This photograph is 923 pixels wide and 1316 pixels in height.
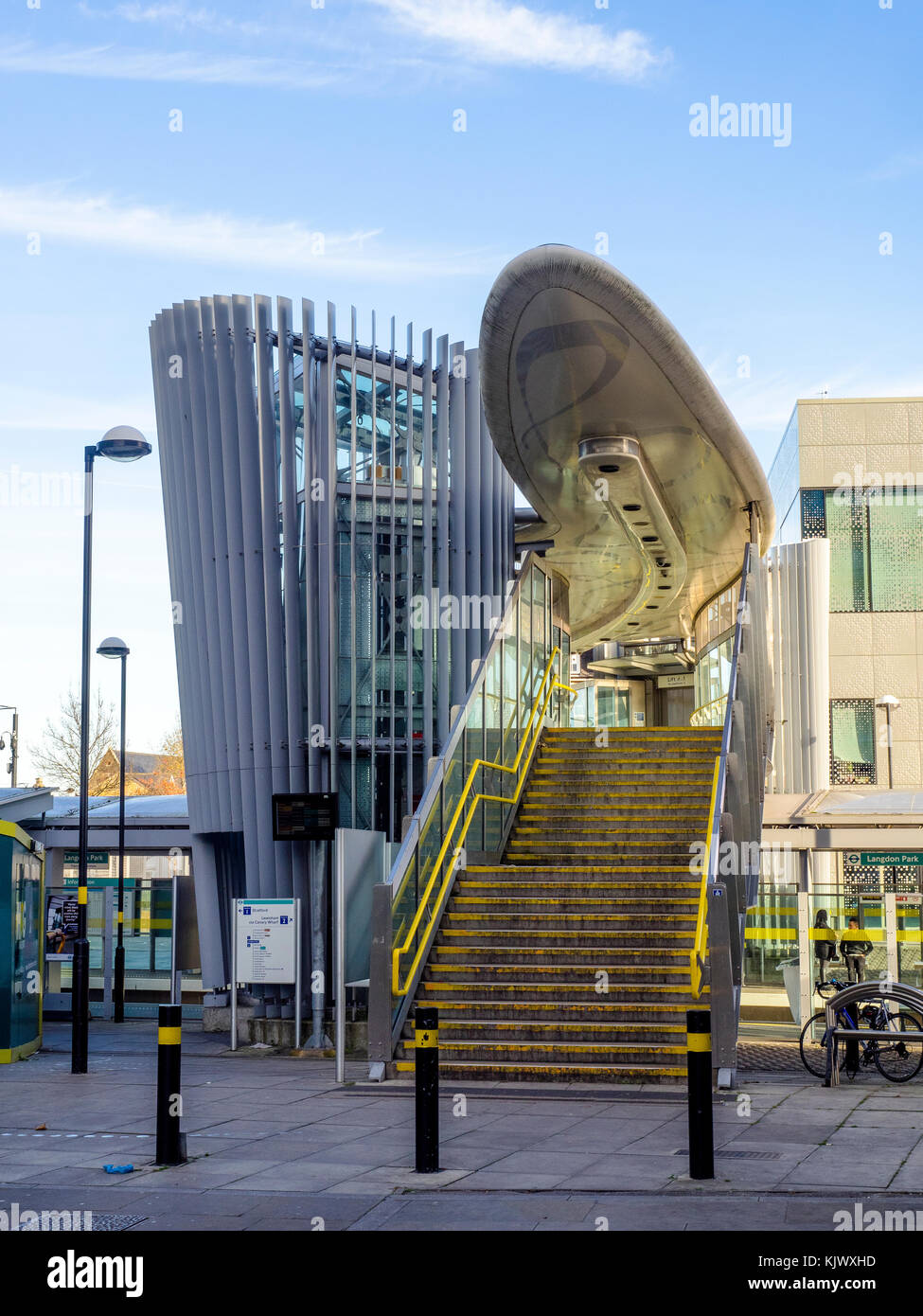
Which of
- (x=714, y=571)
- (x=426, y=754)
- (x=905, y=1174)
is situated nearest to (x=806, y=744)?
(x=714, y=571)

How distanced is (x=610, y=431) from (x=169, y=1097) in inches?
381

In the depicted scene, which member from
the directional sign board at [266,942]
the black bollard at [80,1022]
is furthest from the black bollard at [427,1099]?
the directional sign board at [266,942]

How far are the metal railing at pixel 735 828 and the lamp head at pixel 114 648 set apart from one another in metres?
10.4

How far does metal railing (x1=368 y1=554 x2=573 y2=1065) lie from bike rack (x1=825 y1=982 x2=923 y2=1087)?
3.64 metres

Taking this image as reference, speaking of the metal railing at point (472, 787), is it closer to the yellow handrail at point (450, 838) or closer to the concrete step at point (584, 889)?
the yellow handrail at point (450, 838)

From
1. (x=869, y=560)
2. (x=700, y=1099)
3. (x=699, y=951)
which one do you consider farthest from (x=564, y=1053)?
(x=869, y=560)

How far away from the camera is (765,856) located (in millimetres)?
18766

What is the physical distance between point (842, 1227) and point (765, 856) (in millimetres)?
12541

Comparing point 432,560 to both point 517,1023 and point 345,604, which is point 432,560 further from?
point 517,1023

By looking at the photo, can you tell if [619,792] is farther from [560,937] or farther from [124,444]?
[124,444]

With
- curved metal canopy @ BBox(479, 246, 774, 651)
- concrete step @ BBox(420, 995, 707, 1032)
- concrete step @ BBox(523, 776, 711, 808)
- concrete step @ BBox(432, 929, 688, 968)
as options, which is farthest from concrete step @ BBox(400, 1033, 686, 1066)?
curved metal canopy @ BBox(479, 246, 774, 651)

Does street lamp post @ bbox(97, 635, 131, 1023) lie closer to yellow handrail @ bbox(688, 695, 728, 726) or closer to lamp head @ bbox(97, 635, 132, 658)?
lamp head @ bbox(97, 635, 132, 658)

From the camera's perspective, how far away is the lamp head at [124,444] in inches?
567

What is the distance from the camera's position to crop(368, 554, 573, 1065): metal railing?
1241 centimetres
